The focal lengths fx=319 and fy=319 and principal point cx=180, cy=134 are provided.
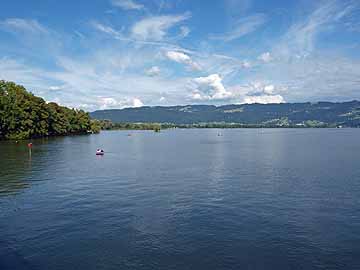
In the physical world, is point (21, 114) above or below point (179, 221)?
above

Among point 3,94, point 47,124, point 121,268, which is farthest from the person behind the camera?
point 47,124

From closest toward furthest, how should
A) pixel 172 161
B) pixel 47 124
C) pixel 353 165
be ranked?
pixel 353 165
pixel 172 161
pixel 47 124

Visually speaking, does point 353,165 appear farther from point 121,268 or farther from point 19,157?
point 19,157

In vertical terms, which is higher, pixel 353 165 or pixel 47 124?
pixel 47 124

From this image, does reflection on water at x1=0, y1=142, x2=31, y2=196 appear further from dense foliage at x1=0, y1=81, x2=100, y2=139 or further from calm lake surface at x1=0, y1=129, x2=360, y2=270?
dense foliage at x1=0, y1=81, x2=100, y2=139

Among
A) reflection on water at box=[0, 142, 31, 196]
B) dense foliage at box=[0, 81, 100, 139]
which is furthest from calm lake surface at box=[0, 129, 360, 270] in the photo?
dense foliage at box=[0, 81, 100, 139]

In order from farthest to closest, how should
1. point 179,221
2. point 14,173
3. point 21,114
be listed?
1. point 21,114
2. point 14,173
3. point 179,221

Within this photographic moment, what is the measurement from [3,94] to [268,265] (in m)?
145

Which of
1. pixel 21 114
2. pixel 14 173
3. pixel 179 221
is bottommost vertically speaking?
pixel 179 221

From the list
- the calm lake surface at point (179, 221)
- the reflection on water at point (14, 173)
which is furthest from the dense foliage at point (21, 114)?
the calm lake surface at point (179, 221)

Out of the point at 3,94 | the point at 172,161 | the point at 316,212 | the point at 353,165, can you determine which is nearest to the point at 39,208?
the point at 316,212

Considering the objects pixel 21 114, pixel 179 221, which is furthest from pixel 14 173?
pixel 21 114

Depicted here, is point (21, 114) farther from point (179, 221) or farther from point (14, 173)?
point (179, 221)

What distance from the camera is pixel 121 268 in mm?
21297
